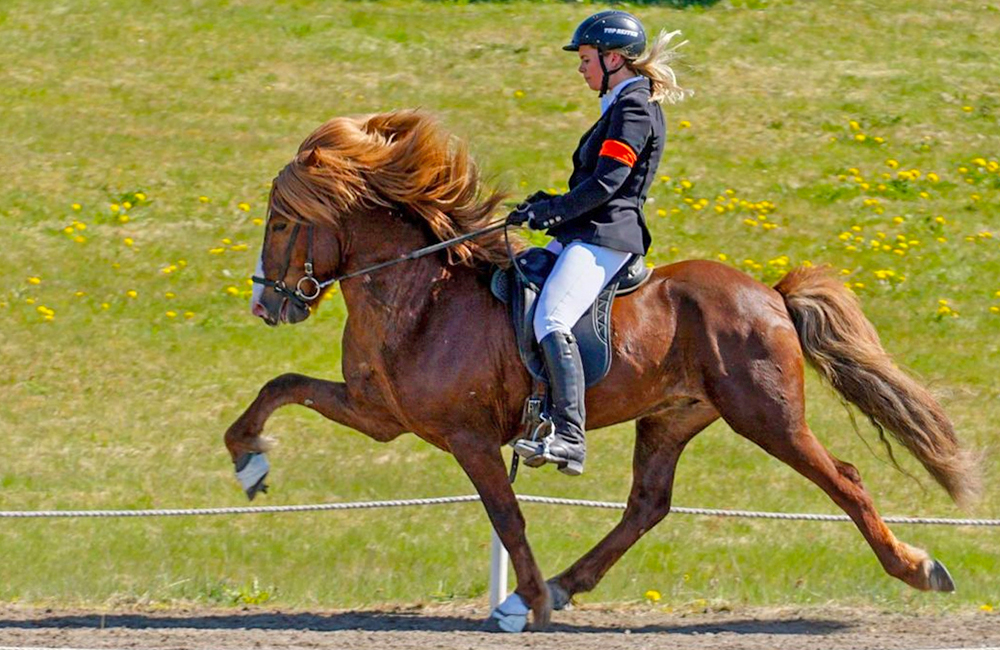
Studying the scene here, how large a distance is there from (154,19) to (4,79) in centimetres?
247

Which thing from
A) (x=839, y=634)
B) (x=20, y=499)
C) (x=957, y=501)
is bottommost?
(x=20, y=499)

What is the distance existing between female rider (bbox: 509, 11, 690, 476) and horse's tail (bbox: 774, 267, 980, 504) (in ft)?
3.23

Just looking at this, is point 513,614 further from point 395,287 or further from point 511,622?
point 395,287

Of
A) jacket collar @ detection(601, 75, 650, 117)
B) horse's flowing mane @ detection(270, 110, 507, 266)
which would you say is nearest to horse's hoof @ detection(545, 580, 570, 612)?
horse's flowing mane @ detection(270, 110, 507, 266)

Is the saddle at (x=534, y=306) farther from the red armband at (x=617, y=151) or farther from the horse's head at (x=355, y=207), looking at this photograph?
the red armband at (x=617, y=151)

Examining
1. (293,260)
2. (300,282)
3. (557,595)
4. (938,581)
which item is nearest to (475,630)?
(557,595)

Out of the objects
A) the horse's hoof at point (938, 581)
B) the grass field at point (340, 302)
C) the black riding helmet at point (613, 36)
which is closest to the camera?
the black riding helmet at point (613, 36)

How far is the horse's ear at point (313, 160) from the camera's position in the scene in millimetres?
7148

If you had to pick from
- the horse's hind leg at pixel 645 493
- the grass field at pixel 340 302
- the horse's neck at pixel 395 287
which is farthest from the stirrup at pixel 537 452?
the grass field at pixel 340 302

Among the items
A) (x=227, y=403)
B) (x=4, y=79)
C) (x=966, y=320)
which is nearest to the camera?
Result: (x=227, y=403)

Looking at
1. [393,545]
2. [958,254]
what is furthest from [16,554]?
[958,254]

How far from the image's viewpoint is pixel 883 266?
543 inches

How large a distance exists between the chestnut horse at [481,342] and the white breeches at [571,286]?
25 centimetres

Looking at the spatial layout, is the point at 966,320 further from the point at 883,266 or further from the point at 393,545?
the point at 393,545
